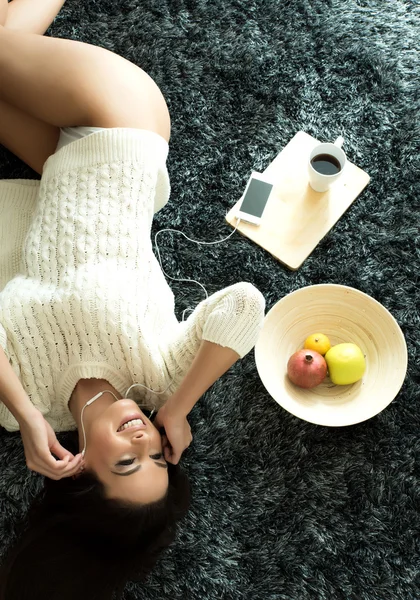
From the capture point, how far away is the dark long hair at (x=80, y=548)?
4.01 feet

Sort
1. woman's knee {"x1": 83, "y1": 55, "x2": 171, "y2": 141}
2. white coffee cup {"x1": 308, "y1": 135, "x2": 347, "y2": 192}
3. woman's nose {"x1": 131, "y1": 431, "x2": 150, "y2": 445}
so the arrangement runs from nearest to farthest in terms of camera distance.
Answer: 1. woman's nose {"x1": 131, "y1": 431, "x2": 150, "y2": 445}
2. woman's knee {"x1": 83, "y1": 55, "x2": 171, "y2": 141}
3. white coffee cup {"x1": 308, "y1": 135, "x2": 347, "y2": 192}

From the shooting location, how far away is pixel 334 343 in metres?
1.66

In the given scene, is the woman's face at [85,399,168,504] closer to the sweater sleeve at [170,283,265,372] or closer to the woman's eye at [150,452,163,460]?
the woman's eye at [150,452,163,460]

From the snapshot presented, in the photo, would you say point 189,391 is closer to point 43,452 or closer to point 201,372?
point 201,372

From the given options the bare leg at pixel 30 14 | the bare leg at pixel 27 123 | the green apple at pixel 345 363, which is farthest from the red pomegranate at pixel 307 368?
the bare leg at pixel 30 14

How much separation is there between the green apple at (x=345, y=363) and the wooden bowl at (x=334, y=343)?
0.16 ft

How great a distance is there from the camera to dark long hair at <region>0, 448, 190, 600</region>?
4.01 feet

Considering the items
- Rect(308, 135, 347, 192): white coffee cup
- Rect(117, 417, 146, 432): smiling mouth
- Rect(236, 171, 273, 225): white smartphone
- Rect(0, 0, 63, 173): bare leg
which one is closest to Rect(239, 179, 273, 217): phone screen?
Rect(236, 171, 273, 225): white smartphone

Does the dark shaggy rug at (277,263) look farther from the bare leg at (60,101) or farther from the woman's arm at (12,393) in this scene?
the woman's arm at (12,393)

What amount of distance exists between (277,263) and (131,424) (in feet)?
2.50

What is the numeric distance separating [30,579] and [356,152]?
1.47 meters

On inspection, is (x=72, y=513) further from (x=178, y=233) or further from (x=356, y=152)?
(x=356, y=152)

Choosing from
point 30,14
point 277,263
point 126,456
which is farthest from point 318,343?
point 30,14

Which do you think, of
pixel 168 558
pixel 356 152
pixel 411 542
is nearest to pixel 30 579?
pixel 168 558
